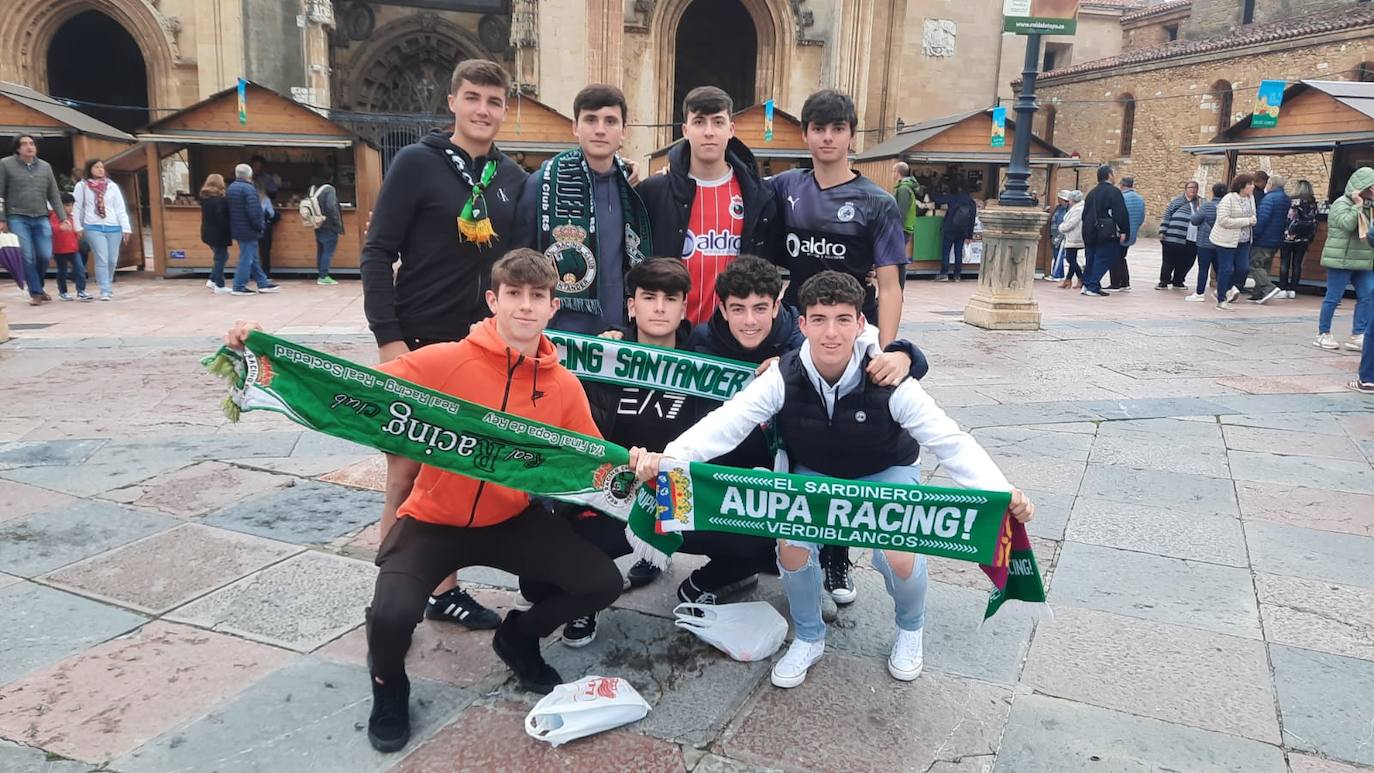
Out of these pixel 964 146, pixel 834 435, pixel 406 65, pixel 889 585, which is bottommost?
pixel 889 585

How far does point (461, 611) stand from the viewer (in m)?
3.32

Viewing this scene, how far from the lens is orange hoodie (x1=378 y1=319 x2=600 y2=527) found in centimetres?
286

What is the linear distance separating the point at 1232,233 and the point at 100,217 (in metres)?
15.3

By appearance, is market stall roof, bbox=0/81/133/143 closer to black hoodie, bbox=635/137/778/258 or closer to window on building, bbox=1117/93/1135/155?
black hoodie, bbox=635/137/778/258

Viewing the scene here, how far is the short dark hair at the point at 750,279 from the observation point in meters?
3.26

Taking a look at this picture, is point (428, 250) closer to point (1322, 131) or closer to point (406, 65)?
point (1322, 131)

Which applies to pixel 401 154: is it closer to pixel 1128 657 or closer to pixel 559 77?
pixel 1128 657

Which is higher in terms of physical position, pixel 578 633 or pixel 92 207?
pixel 92 207

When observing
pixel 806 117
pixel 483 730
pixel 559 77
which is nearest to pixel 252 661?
pixel 483 730

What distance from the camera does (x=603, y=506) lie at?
293cm

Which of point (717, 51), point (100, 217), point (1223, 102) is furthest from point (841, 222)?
point (1223, 102)

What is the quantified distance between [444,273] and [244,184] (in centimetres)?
1068

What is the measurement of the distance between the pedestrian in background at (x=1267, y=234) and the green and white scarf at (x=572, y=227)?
509 inches

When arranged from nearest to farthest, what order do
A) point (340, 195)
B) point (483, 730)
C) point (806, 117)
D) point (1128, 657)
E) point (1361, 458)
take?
point (483, 730)
point (1128, 657)
point (806, 117)
point (1361, 458)
point (340, 195)
